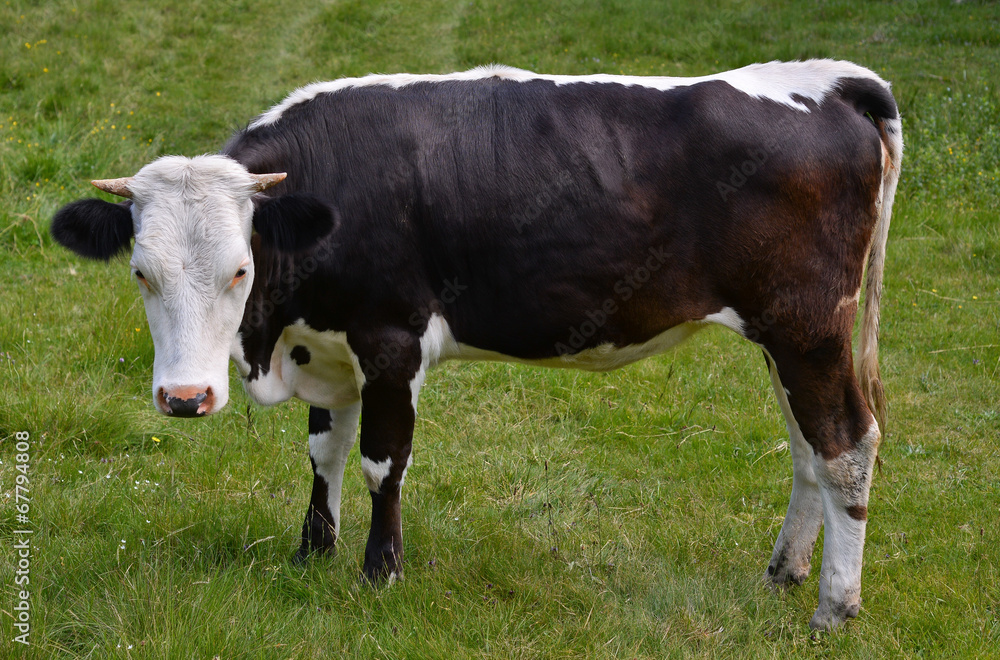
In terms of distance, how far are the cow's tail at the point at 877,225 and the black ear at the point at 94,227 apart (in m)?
3.13

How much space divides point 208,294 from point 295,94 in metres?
1.16

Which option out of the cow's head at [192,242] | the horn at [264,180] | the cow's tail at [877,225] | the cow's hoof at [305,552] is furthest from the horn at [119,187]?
the cow's tail at [877,225]

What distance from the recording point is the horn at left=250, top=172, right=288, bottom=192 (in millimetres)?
3371

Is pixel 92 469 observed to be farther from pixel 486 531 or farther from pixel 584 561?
pixel 584 561

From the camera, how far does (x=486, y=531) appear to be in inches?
174

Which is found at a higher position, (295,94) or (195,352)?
(295,94)

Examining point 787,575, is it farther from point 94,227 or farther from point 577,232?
point 94,227

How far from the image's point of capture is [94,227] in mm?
3439

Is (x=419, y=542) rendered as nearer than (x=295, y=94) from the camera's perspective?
No

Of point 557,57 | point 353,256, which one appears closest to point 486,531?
point 353,256

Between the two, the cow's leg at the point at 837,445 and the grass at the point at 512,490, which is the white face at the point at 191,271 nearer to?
the grass at the point at 512,490
